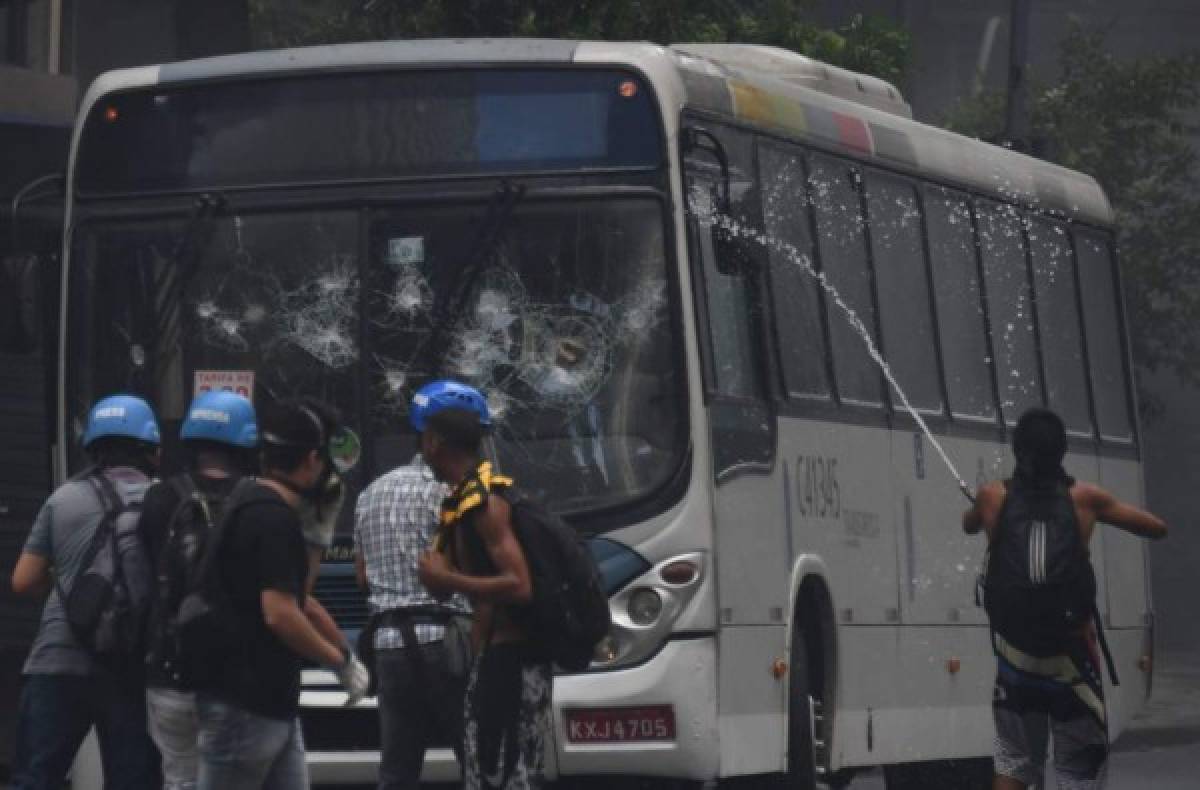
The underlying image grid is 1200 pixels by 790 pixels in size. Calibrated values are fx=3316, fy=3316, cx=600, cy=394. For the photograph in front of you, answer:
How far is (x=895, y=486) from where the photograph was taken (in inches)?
574

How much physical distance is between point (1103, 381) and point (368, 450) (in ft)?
22.0

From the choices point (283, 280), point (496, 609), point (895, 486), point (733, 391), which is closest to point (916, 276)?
point (895, 486)

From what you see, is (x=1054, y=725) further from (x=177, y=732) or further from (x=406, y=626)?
(x=177, y=732)

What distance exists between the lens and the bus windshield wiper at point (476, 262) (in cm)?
1231

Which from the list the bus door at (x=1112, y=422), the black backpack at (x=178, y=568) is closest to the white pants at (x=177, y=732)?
the black backpack at (x=178, y=568)

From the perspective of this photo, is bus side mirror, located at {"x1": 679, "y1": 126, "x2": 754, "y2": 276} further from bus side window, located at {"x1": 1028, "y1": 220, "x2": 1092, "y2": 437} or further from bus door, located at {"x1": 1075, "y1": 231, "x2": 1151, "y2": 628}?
bus door, located at {"x1": 1075, "y1": 231, "x2": 1151, "y2": 628}

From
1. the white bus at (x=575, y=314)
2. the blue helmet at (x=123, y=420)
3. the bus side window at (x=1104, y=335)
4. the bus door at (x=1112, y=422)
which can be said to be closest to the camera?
the blue helmet at (x=123, y=420)

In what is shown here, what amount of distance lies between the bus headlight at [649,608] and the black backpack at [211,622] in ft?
12.3

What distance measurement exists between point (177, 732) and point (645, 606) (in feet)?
11.7

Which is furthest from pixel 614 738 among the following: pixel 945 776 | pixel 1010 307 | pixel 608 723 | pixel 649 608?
pixel 945 776

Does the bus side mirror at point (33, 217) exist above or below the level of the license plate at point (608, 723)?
above

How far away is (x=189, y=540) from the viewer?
8.55 metres

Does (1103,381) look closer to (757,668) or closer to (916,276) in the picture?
(916,276)

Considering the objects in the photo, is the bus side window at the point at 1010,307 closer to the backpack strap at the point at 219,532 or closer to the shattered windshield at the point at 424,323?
the shattered windshield at the point at 424,323
